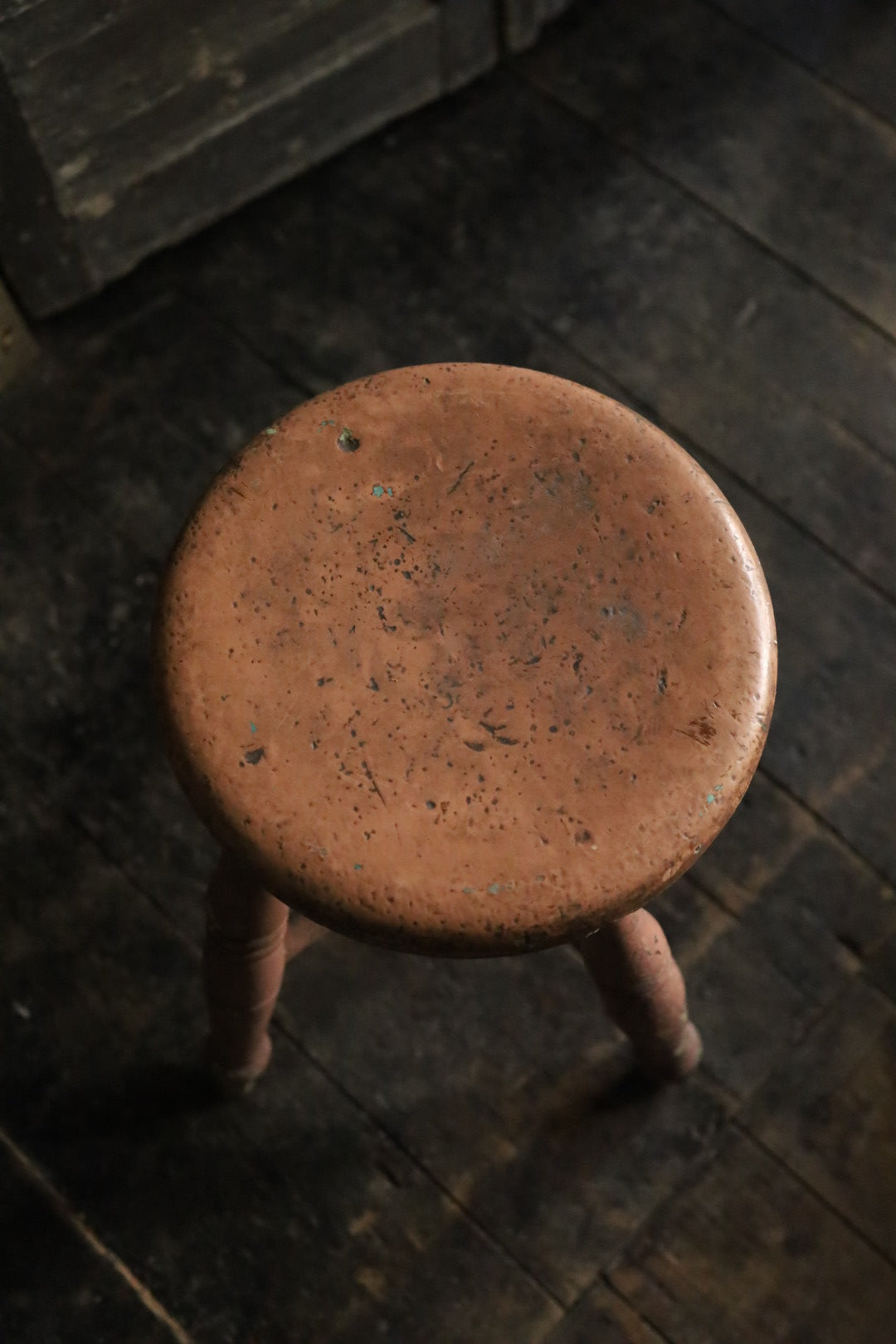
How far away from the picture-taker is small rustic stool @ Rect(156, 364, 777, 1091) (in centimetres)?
80

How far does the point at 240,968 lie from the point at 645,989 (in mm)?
314

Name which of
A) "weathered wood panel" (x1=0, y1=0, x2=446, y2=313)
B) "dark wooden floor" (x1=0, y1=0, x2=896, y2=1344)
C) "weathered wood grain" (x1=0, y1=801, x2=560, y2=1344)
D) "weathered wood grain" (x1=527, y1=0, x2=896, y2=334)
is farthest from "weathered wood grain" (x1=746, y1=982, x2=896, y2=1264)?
"weathered wood panel" (x1=0, y1=0, x2=446, y2=313)

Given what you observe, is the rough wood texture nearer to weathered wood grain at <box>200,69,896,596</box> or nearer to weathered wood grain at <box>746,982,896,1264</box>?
weathered wood grain at <box>200,69,896,596</box>

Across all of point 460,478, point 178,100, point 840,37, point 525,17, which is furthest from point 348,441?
point 840,37

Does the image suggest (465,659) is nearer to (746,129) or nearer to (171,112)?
(171,112)

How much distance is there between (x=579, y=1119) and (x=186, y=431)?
0.85 m

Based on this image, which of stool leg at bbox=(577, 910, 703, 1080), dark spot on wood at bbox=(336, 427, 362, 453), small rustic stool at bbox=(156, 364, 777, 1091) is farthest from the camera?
stool leg at bbox=(577, 910, 703, 1080)

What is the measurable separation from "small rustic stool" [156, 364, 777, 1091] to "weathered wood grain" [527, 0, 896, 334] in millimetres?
907

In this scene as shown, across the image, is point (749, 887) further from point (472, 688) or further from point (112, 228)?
point (112, 228)

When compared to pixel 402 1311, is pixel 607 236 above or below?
above

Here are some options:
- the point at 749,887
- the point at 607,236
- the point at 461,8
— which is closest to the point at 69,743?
the point at 749,887

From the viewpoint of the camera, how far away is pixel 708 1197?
127 centimetres

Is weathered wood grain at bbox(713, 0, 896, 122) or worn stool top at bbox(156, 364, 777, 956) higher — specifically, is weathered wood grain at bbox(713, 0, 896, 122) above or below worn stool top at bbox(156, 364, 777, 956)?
below

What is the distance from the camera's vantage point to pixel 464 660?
0.85 metres
